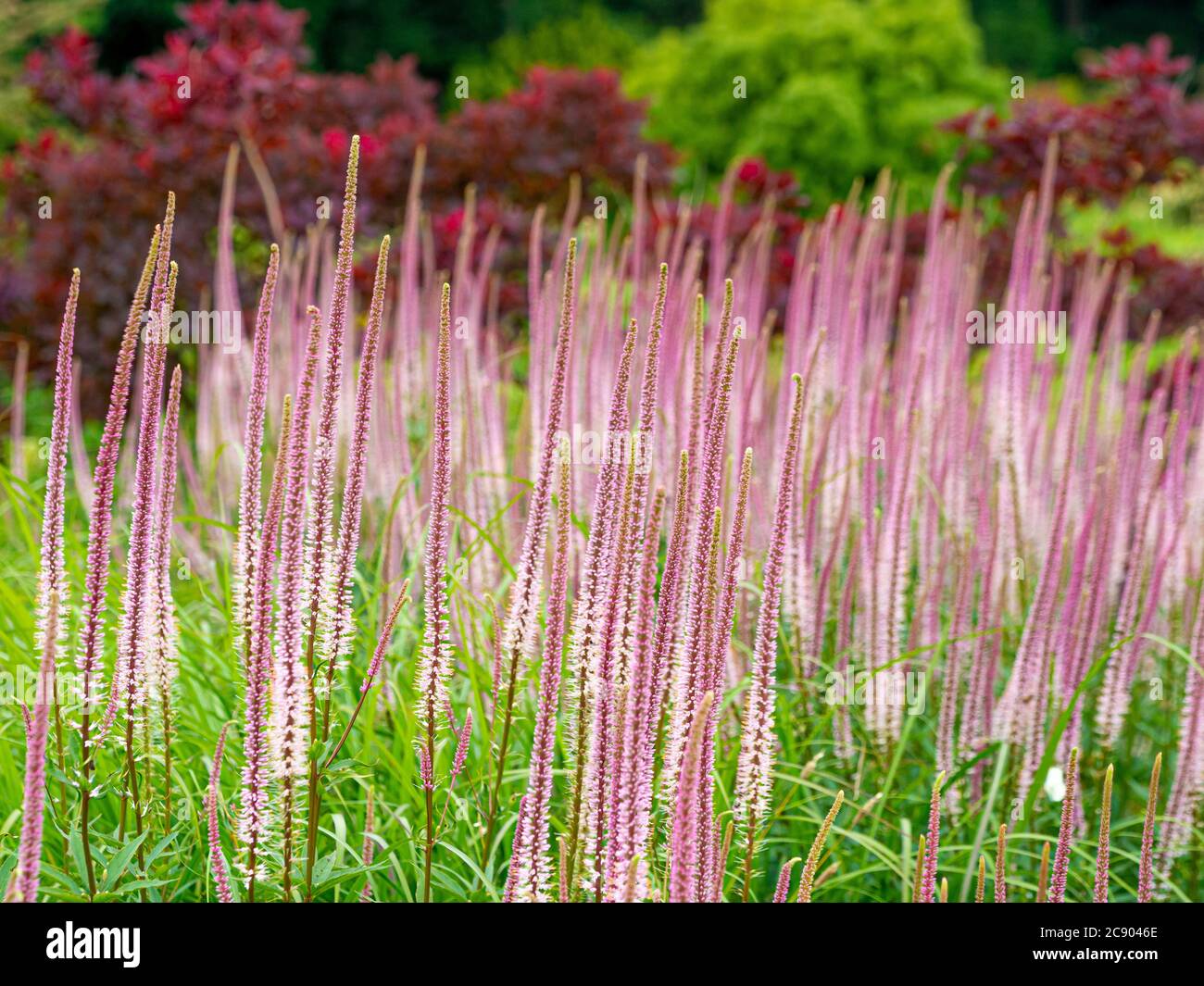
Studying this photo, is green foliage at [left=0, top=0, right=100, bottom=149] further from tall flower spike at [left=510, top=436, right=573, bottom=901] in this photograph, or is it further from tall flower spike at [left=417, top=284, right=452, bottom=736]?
tall flower spike at [left=510, top=436, right=573, bottom=901]

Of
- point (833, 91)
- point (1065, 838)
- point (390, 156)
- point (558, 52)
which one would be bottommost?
point (1065, 838)

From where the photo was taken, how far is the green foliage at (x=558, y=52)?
2059 centimetres

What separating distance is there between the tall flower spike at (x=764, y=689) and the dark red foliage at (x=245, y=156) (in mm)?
4509

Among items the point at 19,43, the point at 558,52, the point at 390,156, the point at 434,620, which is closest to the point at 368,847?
the point at 434,620

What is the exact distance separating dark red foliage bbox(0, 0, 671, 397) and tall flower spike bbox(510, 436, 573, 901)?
462 centimetres

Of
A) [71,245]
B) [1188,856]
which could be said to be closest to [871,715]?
[1188,856]

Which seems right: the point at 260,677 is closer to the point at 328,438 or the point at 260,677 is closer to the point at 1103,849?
the point at 328,438

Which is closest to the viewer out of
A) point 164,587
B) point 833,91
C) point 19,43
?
point 164,587

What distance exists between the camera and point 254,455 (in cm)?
205

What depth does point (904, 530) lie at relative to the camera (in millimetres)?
3346

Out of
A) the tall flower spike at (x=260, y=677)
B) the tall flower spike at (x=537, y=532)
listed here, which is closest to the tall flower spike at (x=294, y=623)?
the tall flower spike at (x=260, y=677)

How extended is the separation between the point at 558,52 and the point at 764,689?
20566mm

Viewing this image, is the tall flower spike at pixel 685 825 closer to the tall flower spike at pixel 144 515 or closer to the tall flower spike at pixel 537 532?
the tall flower spike at pixel 537 532
